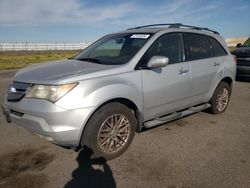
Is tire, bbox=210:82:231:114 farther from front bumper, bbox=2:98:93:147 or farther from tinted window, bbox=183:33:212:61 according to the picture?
front bumper, bbox=2:98:93:147

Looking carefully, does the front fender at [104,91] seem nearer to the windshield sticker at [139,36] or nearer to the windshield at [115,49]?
the windshield at [115,49]

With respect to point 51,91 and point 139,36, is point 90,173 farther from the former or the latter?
point 139,36

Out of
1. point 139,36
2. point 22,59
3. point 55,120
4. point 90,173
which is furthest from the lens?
point 22,59

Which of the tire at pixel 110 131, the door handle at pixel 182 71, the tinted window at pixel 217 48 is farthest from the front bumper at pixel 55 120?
the tinted window at pixel 217 48

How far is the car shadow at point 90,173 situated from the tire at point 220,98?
297 centimetres

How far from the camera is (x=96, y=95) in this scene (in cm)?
350

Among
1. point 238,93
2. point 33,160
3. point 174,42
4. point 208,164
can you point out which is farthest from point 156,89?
point 238,93

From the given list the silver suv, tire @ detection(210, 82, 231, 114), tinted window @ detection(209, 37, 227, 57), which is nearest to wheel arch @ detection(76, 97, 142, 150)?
the silver suv

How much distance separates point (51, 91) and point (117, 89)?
0.87 m

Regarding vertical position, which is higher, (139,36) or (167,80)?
(139,36)

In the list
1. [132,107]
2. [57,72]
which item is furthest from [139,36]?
[57,72]

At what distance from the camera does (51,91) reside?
340cm

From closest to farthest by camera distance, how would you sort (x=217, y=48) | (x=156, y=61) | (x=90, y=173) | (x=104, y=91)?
(x=90, y=173) → (x=104, y=91) → (x=156, y=61) → (x=217, y=48)

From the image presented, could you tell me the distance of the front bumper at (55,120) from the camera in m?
3.33
